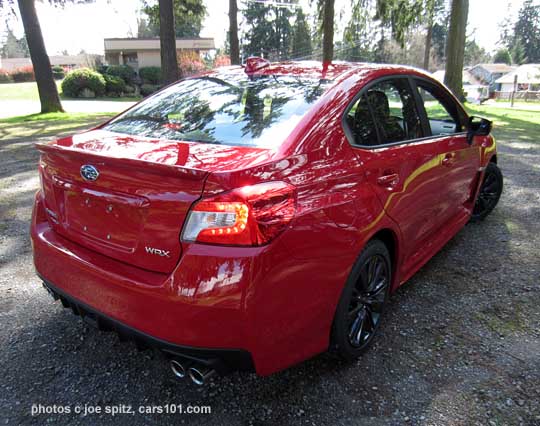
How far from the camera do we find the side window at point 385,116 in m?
2.56

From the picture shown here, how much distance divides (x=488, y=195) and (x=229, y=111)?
3.50 meters

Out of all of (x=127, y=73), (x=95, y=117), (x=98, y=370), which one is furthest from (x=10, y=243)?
(x=127, y=73)

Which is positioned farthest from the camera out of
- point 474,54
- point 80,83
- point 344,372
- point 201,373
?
point 474,54

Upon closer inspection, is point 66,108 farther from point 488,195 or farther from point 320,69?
point 320,69

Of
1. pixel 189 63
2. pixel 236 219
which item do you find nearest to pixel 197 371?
pixel 236 219

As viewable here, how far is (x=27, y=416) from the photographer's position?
2.17m

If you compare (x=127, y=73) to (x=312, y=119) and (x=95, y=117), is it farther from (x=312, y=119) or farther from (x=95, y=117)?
(x=312, y=119)

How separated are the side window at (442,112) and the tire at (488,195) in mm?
1127

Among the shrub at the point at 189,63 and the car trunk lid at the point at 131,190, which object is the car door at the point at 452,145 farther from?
the shrub at the point at 189,63

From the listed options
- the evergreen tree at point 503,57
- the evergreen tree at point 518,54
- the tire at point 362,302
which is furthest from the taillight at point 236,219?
the evergreen tree at point 518,54

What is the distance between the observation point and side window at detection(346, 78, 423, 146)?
256 cm

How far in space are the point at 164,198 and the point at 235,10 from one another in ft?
63.8

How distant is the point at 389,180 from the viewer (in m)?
2.59

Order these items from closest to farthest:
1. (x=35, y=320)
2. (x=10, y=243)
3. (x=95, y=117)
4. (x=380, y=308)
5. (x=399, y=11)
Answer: (x=380, y=308) → (x=35, y=320) → (x=10, y=243) → (x=95, y=117) → (x=399, y=11)
